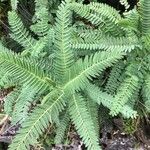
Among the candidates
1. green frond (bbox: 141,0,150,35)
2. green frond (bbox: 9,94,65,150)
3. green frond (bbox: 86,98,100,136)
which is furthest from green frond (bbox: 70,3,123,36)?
green frond (bbox: 9,94,65,150)

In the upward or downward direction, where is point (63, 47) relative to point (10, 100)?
upward

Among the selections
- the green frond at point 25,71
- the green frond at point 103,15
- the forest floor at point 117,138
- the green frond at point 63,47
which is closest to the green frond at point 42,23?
the green frond at point 103,15

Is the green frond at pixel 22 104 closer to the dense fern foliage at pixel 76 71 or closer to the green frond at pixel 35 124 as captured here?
Result: the dense fern foliage at pixel 76 71

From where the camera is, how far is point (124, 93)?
3479 mm

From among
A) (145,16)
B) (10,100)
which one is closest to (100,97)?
(145,16)

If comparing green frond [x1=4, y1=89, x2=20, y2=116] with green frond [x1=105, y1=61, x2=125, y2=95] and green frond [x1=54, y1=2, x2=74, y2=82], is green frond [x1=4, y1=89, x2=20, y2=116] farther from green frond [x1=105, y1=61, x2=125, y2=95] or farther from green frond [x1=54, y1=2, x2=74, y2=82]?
green frond [x1=105, y1=61, x2=125, y2=95]

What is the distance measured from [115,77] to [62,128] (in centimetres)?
75

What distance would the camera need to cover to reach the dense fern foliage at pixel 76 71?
336 cm

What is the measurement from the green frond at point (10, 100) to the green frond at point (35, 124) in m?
0.63

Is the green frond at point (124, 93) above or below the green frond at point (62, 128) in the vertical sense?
above

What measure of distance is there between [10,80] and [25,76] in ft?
1.98

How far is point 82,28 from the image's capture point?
161 inches

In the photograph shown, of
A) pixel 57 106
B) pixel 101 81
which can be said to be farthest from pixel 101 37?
pixel 57 106

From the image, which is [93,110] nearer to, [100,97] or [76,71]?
[100,97]
